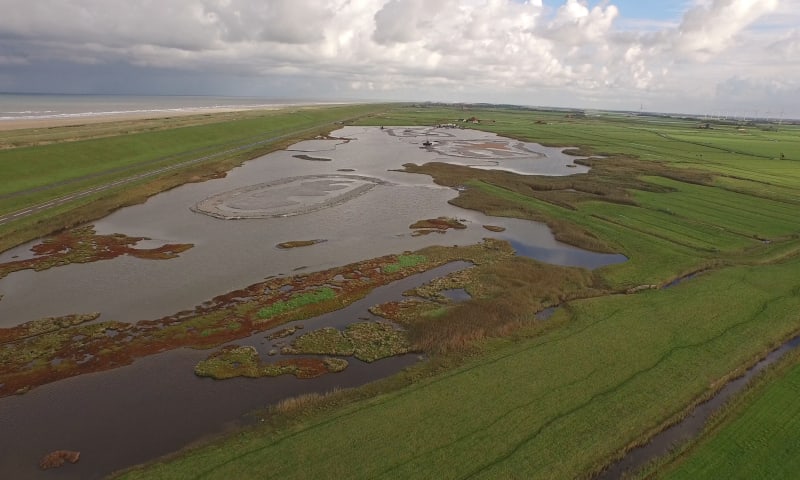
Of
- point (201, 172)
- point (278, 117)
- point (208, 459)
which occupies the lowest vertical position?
point (208, 459)

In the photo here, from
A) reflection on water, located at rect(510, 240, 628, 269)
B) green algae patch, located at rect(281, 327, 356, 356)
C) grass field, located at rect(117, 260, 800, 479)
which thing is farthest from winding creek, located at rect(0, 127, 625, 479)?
grass field, located at rect(117, 260, 800, 479)

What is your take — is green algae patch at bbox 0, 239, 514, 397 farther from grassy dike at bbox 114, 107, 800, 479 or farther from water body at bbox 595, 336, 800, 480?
Answer: water body at bbox 595, 336, 800, 480

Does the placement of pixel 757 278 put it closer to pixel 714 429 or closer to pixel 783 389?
pixel 783 389

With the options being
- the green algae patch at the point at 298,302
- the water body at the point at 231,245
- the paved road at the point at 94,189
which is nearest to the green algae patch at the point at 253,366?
the green algae patch at the point at 298,302

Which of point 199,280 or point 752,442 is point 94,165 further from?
point 752,442

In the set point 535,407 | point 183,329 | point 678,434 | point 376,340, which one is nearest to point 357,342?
point 376,340

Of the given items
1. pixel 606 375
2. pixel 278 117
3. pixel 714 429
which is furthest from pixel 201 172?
pixel 278 117

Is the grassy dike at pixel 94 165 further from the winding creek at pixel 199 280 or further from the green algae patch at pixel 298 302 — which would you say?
the green algae patch at pixel 298 302
